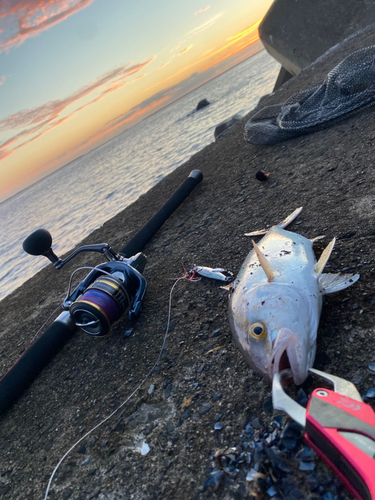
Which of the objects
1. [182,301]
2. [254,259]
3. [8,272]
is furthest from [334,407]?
[8,272]

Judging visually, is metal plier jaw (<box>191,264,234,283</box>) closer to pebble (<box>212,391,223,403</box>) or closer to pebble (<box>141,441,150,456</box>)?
pebble (<box>212,391,223,403</box>)

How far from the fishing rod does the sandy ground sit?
0.16 metres

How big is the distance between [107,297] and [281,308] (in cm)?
190

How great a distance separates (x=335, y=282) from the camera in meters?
2.58

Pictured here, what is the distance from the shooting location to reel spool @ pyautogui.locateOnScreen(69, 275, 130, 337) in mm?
3270

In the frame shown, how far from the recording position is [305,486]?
172cm

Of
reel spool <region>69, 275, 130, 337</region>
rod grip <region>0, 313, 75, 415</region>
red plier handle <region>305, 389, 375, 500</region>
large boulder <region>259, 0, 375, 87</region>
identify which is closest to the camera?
red plier handle <region>305, 389, 375, 500</region>

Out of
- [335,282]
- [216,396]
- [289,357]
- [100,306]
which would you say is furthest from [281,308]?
[100,306]

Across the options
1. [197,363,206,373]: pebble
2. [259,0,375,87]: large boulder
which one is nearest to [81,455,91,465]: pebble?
[197,363,206,373]: pebble

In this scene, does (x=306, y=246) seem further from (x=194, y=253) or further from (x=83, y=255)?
(x=83, y=255)

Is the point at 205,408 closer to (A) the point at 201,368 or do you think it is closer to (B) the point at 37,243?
(A) the point at 201,368

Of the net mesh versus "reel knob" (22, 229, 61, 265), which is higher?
"reel knob" (22, 229, 61, 265)

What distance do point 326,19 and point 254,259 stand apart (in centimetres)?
1193

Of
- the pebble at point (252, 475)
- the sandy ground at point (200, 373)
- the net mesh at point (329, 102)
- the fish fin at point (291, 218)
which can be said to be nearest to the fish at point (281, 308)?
the sandy ground at point (200, 373)
